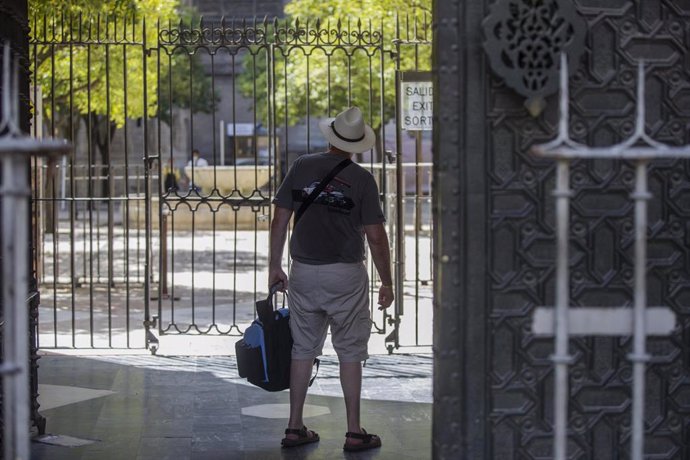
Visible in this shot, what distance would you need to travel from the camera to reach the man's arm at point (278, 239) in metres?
6.83

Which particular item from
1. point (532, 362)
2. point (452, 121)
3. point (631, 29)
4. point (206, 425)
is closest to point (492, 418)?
point (532, 362)

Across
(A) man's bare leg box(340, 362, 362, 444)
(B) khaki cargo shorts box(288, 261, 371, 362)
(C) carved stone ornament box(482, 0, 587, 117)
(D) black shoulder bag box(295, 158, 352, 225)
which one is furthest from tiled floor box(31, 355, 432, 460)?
(C) carved stone ornament box(482, 0, 587, 117)

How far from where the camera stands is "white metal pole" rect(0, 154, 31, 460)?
127 inches

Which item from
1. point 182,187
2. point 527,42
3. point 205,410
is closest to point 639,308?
point 527,42

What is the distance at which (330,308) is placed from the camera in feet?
22.2

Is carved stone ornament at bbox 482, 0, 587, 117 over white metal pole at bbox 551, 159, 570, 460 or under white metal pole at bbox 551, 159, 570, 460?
over

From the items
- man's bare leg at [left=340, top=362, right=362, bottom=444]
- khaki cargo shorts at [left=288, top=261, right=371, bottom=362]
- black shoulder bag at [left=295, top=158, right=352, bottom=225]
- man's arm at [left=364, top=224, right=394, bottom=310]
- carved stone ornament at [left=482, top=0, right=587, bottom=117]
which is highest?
carved stone ornament at [left=482, top=0, right=587, bottom=117]

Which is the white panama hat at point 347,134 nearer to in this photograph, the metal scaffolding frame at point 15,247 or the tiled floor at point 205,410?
the tiled floor at point 205,410

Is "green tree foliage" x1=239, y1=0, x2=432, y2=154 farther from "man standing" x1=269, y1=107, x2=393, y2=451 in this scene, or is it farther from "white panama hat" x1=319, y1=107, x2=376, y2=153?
"man standing" x1=269, y1=107, x2=393, y2=451

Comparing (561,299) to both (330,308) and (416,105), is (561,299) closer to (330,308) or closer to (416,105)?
(330,308)

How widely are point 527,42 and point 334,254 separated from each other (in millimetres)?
2369

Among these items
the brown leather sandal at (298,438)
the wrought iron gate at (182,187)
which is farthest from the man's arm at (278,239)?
the wrought iron gate at (182,187)

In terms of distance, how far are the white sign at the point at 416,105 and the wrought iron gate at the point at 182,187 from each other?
7.1 inches

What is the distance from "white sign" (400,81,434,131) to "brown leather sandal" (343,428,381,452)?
441 centimetres
